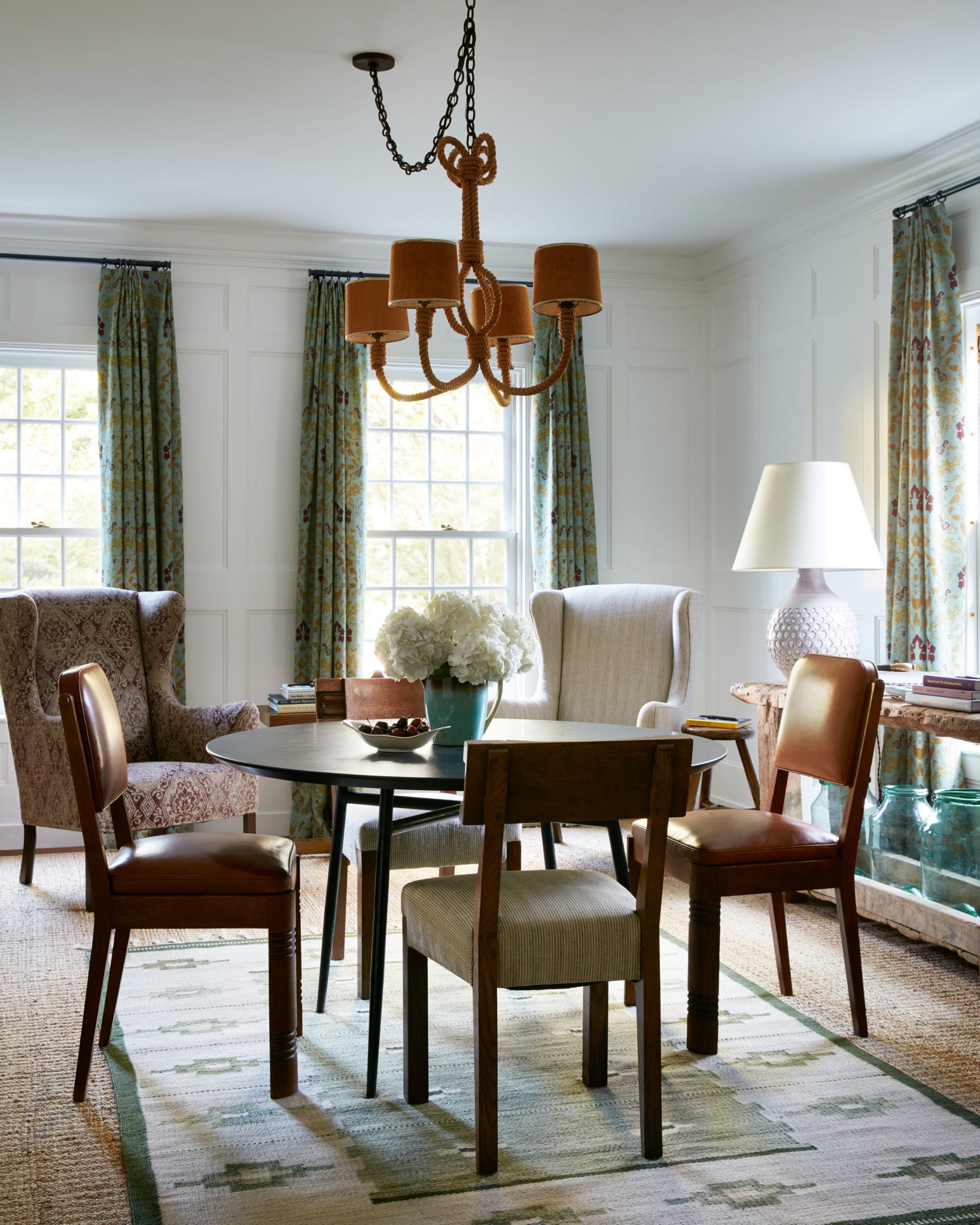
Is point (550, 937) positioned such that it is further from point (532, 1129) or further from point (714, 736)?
point (714, 736)

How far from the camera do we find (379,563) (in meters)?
5.97

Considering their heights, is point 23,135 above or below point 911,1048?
above

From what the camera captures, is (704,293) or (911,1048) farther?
(704,293)

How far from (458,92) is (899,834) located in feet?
9.34

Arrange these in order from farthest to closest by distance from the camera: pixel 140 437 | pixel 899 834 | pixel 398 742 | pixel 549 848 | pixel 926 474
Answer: pixel 140 437 < pixel 926 474 < pixel 899 834 < pixel 549 848 < pixel 398 742

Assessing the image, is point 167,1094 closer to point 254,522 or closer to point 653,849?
point 653,849

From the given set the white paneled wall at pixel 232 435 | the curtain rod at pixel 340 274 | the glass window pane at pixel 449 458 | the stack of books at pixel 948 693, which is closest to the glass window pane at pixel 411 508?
the glass window pane at pixel 449 458

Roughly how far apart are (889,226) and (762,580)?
5.57 ft

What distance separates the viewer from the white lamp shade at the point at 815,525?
425 centimetres

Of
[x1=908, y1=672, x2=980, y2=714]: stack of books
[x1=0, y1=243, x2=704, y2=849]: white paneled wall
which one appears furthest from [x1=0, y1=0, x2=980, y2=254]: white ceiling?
[x1=908, y1=672, x2=980, y2=714]: stack of books

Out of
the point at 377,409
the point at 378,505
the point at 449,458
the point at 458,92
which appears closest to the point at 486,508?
the point at 449,458

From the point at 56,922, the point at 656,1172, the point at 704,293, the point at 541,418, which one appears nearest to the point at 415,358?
the point at 541,418

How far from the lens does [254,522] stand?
5672mm

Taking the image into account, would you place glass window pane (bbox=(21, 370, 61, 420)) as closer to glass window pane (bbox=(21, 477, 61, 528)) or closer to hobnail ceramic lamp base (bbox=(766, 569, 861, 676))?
glass window pane (bbox=(21, 477, 61, 528))
